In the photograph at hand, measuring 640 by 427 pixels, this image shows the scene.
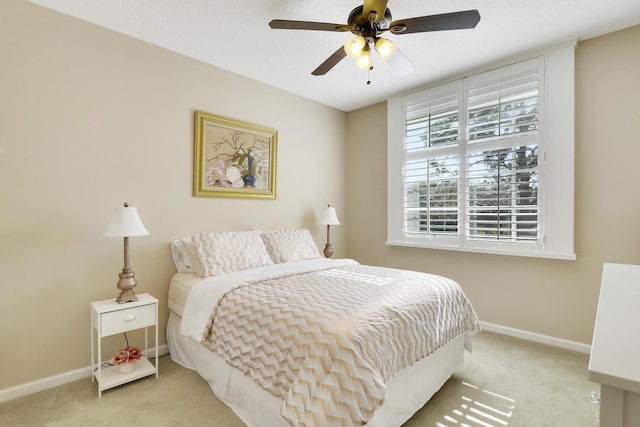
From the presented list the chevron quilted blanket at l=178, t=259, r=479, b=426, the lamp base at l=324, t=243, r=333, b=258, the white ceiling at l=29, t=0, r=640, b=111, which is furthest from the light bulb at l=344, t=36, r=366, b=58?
the lamp base at l=324, t=243, r=333, b=258

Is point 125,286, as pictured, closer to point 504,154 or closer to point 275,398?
point 275,398

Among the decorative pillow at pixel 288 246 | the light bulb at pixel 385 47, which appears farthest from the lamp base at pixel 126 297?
the light bulb at pixel 385 47

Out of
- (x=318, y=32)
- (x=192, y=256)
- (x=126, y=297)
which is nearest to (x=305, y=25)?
(x=318, y=32)

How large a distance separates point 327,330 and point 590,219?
263 centimetres

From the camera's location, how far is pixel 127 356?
2.26 m

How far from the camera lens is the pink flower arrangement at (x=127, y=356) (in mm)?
2229

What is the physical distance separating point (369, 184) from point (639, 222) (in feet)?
8.63

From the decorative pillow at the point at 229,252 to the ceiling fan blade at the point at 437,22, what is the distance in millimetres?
2051

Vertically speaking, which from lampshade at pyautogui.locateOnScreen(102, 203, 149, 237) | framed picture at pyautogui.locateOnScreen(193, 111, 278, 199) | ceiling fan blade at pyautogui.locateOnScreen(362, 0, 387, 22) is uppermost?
ceiling fan blade at pyautogui.locateOnScreen(362, 0, 387, 22)

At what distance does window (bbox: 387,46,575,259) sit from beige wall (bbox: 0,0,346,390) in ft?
7.03

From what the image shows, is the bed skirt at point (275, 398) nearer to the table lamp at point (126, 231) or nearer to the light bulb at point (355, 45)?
the table lamp at point (126, 231)

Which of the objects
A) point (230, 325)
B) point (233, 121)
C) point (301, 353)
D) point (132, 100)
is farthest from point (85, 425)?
point (233, 121)

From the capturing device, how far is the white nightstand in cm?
213

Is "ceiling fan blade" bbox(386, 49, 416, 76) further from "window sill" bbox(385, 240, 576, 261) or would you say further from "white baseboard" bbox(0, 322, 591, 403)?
"white baseboard" bbox(0, 322, 591, 403)
